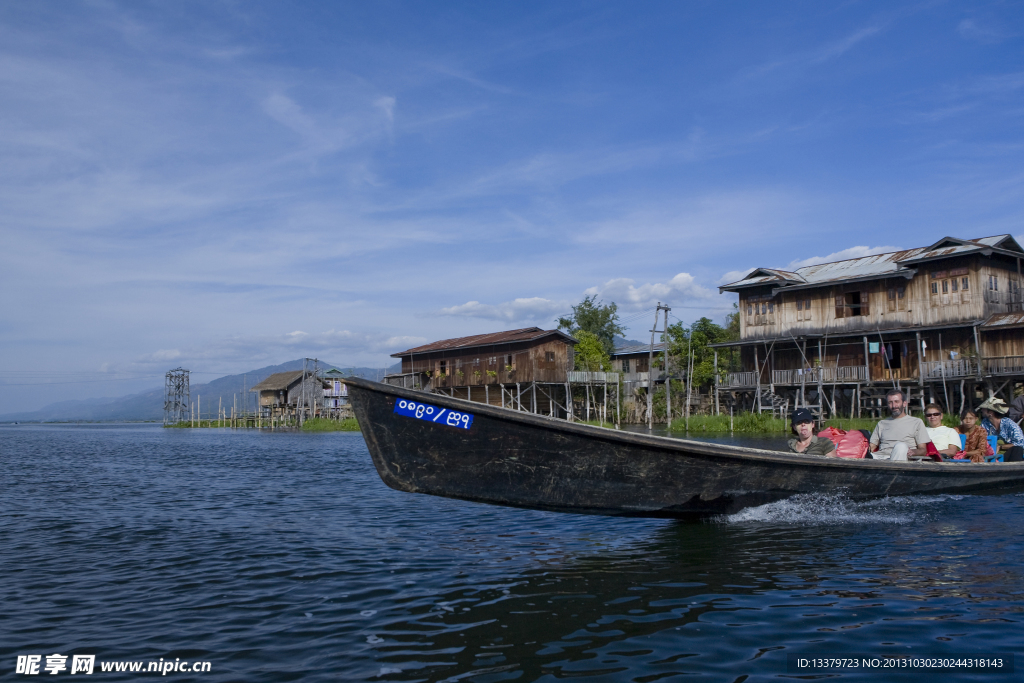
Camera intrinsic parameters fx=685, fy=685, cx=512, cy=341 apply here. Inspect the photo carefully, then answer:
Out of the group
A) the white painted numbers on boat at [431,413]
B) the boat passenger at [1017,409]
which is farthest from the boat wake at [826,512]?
the boat passenger at [1017,409]

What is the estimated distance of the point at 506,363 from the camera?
1686 inches

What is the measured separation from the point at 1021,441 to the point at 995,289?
23265 millimetres

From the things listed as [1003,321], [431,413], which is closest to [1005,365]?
[1003,321]

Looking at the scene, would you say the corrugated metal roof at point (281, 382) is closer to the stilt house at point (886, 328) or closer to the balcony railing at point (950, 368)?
the stilt house at point (886, 328)

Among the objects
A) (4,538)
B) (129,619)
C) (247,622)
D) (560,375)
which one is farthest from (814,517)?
(560,375)

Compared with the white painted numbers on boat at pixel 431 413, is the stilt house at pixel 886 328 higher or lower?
higher

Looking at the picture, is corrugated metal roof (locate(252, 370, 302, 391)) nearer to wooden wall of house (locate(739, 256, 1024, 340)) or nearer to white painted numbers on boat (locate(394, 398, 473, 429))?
wooden wall of house (locate(739, 256, 1024, 340))

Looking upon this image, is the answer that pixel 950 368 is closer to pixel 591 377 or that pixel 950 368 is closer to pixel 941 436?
pixel 591 377

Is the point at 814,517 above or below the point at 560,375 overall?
below

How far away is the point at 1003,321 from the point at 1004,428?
20.7 m

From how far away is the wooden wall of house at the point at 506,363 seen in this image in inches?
1665

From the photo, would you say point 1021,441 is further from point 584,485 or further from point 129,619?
point 129,619

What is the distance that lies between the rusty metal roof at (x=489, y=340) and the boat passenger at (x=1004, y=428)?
29428mm

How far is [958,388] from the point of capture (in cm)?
3147
